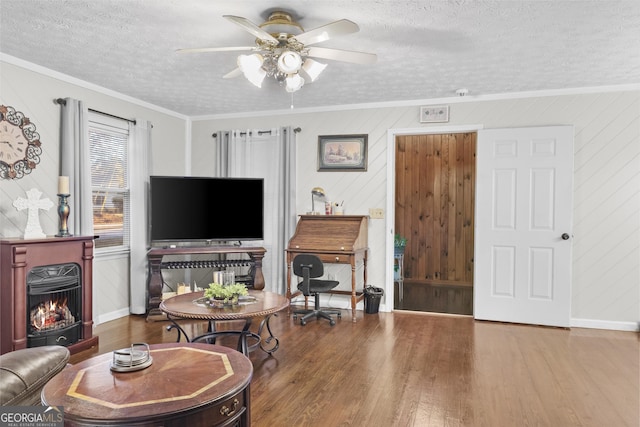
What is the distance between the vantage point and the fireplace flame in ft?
10.8

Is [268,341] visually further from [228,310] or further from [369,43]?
[369,43]

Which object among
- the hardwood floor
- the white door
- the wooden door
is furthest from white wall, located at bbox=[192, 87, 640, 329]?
the wooden door

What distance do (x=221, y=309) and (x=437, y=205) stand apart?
188 inches

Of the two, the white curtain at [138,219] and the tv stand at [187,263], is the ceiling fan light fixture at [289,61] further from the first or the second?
the white curtain at [138,219]

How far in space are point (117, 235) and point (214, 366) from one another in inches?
135

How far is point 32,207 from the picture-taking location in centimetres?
336

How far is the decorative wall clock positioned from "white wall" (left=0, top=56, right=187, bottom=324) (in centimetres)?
5

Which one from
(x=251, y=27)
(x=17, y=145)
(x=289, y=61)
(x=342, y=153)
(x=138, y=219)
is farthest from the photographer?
(x=342, y=153)

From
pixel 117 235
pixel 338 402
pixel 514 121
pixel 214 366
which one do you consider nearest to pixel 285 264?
pixel 117 235

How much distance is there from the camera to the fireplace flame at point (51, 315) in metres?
3.29

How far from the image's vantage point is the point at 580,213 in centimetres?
430

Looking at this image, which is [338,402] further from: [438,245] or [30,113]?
[438,245]

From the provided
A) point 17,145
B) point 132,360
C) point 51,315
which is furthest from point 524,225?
point 17,145

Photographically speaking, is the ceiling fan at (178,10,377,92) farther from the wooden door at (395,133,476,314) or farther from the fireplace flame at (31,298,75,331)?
the wooden door at (395,133,476,314)
